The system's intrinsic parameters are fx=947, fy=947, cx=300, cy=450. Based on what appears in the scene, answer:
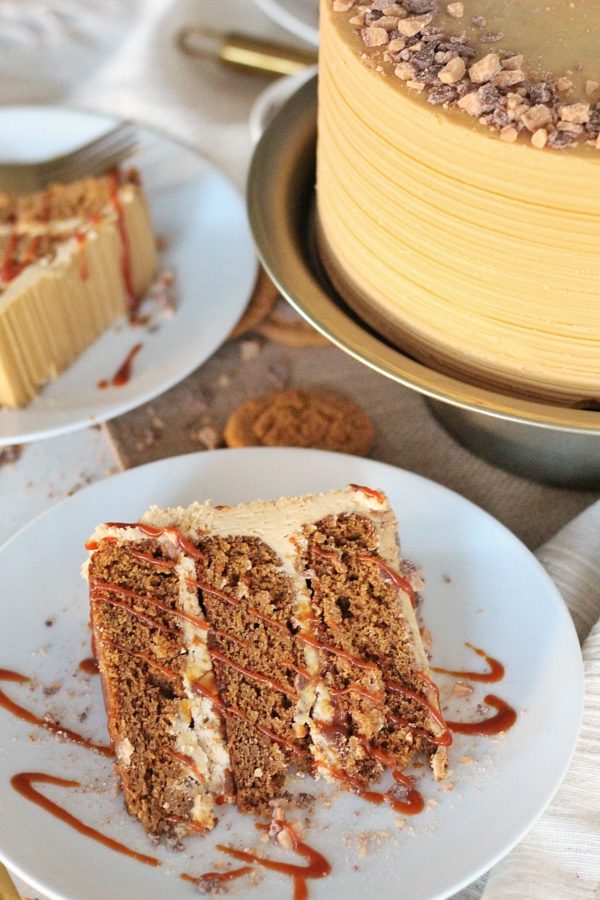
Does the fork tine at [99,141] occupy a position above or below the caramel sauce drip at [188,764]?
above

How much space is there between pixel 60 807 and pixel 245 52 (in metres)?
1.82

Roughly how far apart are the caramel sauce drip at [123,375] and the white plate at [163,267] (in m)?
0.01

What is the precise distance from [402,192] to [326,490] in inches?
19.4

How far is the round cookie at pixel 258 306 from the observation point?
1730 millimetres

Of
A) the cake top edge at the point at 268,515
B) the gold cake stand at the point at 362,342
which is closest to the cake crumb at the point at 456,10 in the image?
the gold cake stand at the point at 362,342

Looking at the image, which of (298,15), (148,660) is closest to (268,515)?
(148,660)

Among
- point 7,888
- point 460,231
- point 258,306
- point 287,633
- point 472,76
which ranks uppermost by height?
point 472,76

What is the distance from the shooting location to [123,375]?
5.42 ft

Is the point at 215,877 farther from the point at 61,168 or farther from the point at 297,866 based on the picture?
the point at 61,168

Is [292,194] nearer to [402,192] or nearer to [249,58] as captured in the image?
[402,192]

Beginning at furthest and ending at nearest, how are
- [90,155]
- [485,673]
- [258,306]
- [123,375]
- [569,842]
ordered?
[90,155] → [258,306] → [123,375] → [485,673] → [569,842]

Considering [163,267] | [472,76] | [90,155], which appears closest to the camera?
[472,76]

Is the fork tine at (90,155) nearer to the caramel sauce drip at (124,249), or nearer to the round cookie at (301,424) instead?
the caramel sauce drip at (124,249)

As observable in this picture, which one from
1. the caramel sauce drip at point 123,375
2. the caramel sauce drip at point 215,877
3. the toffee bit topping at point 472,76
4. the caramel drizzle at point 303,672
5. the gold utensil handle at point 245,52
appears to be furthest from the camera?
the gold utensil handle at point 245,52
